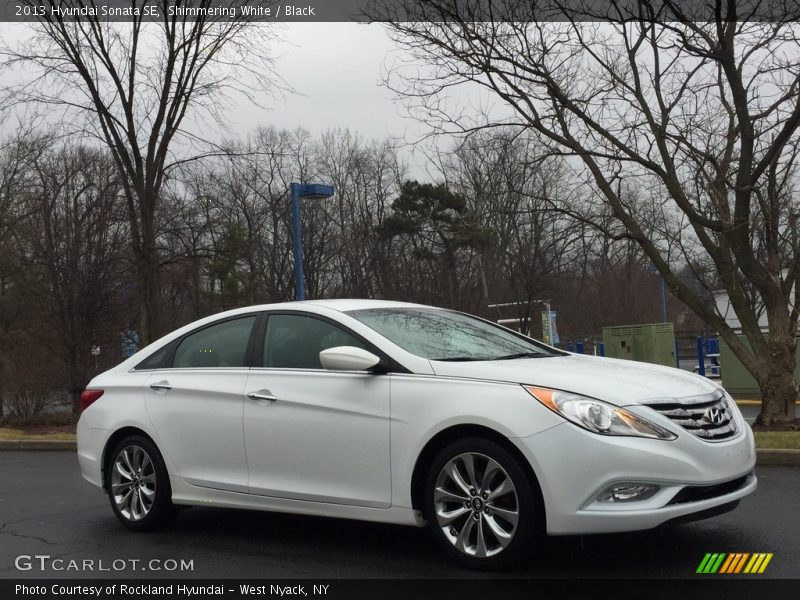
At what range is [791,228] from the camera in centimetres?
1202

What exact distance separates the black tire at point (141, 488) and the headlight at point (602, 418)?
3.11 meters

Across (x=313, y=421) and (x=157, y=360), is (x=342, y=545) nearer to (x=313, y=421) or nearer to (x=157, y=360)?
(x=313, y=421)

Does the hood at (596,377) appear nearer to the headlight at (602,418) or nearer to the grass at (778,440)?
the headlight at (602,418)

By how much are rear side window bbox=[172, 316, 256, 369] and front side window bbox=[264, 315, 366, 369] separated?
0.23 meters

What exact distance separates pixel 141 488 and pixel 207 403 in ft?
3.06

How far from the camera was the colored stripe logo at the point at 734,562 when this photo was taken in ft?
16.2

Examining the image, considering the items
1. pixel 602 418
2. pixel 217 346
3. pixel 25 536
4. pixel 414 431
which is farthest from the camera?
pixel 25 536

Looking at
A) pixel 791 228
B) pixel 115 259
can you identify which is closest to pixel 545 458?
pixel 791 228

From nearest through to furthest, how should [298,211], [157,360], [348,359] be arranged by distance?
[348,359], [157,360], [298,211]

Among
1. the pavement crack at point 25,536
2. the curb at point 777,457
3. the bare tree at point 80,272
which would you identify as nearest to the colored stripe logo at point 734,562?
the curb at point 777,457

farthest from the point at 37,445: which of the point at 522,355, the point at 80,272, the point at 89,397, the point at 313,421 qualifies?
the point at 522,355

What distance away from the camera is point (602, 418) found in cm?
477

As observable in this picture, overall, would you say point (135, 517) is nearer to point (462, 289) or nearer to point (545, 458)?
point (545, 458)

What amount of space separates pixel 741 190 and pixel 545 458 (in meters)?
6.95
